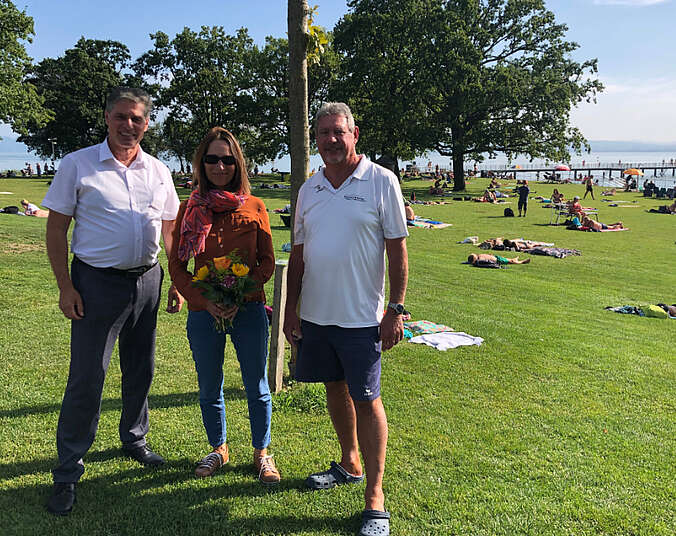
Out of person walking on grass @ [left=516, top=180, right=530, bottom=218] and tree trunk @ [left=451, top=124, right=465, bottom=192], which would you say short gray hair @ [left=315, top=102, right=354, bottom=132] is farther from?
tree trunk @ [left=451, top=124, right=465, bottom=192]

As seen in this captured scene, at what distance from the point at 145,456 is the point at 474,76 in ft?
130

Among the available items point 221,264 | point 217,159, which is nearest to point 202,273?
point 221,264

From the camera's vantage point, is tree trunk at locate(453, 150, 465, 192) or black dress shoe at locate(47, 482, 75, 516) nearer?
black dress shoe at locate(47, 482, 75, 516)

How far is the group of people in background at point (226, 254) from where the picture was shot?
299 cm

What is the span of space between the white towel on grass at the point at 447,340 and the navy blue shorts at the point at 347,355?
349 centimetres

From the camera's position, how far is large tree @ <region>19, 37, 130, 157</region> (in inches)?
1881

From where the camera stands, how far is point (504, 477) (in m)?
3.68

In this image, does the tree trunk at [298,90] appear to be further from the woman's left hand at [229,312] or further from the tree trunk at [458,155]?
the tree trunk at [458,155]

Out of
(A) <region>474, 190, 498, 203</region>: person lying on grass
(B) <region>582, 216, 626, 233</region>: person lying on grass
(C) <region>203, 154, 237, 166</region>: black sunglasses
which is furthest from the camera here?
(A) <region>474, 190, 498, 203</region>: person lying on grass

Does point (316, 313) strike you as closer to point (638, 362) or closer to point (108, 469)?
point (108, 469)

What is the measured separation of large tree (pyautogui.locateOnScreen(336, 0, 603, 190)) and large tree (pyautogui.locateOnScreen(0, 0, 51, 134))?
21.9m

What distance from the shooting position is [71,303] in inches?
122

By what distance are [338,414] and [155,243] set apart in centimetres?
160

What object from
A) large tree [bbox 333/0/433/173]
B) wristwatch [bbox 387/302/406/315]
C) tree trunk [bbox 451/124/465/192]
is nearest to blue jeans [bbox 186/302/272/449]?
wristwatch [bbox 387/302/406/315]
